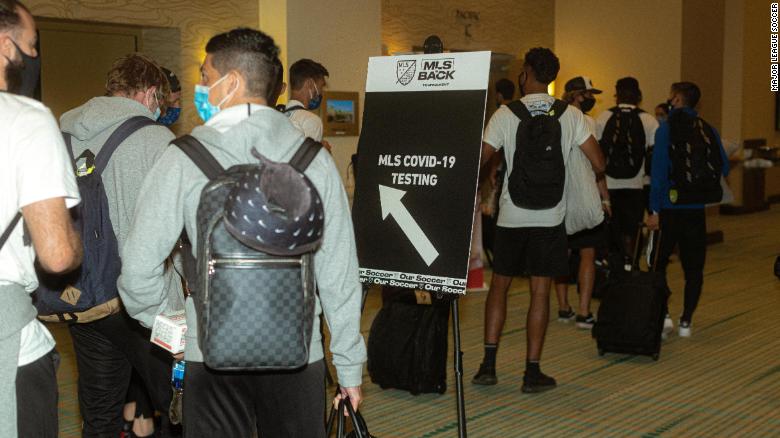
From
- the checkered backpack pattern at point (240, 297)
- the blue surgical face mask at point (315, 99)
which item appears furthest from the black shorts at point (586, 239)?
the checkered backpack pattern at point (240, 297)

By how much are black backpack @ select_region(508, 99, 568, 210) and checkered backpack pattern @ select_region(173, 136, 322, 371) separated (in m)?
2.72

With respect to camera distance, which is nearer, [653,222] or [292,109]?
[292,109]

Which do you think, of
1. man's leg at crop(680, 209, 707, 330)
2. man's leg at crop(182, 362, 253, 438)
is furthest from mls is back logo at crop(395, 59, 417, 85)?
man's leg at crop(680, 209, 707, 330)

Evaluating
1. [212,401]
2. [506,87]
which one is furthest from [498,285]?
[506,87]

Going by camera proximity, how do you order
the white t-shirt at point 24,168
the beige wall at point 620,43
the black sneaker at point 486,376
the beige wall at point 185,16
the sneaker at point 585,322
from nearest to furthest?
the white t-shirt at point 24,168 → the black sneaker at point 486,376 → the sneaker at point 585,322 → the beige wall at point 185,16 → the beige wall at point 620,43

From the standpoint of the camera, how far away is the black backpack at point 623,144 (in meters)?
7.19

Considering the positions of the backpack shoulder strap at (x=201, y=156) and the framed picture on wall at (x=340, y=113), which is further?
the framed picture on wall at (x=340, y=113)

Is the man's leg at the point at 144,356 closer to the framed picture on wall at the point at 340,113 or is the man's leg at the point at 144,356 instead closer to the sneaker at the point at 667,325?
the sneaker at the point at 667,325

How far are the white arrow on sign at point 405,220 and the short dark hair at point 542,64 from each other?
1.39m

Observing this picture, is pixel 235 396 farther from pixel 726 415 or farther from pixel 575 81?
pixel 575 81

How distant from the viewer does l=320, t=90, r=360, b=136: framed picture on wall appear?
28.4 feet

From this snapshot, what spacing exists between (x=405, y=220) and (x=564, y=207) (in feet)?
4.56

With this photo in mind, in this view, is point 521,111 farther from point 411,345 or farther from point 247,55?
point 247,55

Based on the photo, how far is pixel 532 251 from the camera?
15.1 feet
